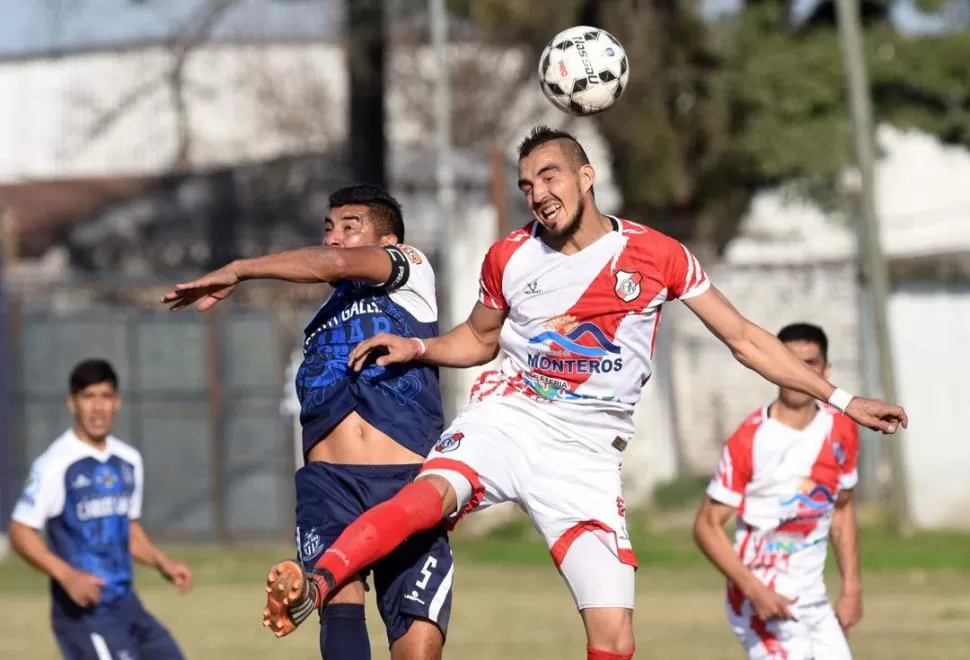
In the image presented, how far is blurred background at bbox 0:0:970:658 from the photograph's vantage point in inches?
679

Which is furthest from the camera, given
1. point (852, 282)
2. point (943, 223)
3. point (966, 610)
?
point (943, 223)

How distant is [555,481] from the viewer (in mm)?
7023

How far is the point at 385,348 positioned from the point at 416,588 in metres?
0.93

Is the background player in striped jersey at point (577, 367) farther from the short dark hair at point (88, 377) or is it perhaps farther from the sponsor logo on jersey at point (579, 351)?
the short dark hair at point (88, 377)

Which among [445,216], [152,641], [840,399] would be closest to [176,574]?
[152,641]

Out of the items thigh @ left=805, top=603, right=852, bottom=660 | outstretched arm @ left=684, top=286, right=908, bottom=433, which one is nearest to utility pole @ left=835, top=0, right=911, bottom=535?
thigh @ left=805, top=603, right=852, bottom=660

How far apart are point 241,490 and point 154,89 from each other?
21.5 ft

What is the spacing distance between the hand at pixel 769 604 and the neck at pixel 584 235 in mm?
1979

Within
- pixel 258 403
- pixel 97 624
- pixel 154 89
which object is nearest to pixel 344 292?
pixel 97 624

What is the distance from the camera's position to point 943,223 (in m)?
31.4

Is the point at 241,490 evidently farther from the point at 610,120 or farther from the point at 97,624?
the point at 97,624

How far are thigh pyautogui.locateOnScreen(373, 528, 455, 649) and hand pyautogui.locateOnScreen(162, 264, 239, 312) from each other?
1.35 meters

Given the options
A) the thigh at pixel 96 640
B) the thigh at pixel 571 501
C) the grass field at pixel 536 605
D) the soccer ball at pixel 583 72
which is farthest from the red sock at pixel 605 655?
the grass field at pixel 536 605

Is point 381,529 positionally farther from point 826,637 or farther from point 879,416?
point 826,637
